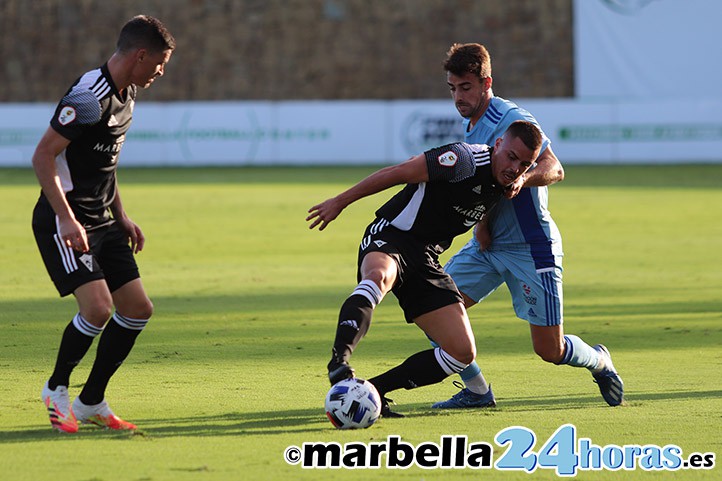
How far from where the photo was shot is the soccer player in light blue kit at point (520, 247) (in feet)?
23.9

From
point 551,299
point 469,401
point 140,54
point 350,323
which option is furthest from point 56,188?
point 551,299

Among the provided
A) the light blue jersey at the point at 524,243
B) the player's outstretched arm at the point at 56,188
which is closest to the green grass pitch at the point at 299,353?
the light blue jersey at the point at 524,243

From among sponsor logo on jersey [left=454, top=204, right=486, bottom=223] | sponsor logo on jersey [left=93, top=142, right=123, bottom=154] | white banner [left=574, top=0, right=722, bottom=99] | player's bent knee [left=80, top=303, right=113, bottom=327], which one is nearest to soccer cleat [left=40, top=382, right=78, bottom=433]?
player's bent knee [left=80, top=303, right=113, bottom=327]

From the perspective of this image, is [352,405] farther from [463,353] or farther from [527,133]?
Answer: [527,133]

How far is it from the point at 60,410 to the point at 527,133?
2.96 meters

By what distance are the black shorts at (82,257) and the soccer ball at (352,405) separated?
1313 millimetres

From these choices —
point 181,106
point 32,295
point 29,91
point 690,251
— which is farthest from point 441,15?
point 32,295

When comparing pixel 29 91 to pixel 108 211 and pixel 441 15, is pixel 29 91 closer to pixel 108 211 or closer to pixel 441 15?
pixel 441 15

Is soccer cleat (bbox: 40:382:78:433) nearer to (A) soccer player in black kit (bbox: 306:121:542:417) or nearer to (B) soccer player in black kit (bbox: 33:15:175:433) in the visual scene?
(B) soccer player in black kit (bbox: 33:15:175:433)

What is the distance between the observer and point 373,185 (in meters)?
6.62

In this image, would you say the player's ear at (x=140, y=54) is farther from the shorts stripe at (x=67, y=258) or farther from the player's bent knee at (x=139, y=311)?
the player's bent knee at (x=139, y=311)

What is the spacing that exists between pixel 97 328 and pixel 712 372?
4.37 meters

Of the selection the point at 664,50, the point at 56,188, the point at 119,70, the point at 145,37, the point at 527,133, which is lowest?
the point at 664,50

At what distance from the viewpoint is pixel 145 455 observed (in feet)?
19.4
